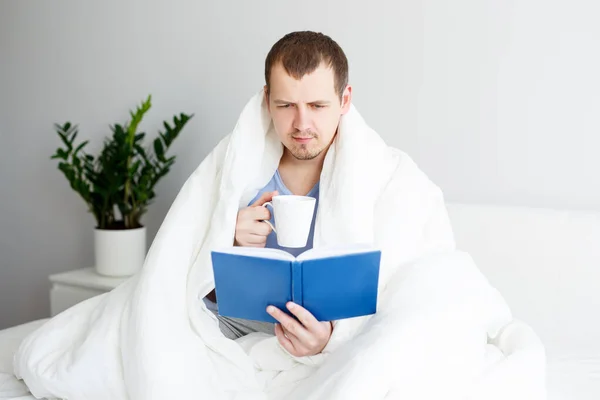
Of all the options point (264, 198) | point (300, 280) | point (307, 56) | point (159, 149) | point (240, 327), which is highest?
point (307, 56)

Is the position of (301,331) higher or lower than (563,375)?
higher

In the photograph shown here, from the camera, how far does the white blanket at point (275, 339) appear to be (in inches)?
53.2

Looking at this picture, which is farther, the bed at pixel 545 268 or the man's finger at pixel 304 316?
the bed at pixel 545 268

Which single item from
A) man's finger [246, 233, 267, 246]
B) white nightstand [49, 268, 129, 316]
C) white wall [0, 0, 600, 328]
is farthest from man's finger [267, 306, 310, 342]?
white nightstand [49, 268, 129, 316]

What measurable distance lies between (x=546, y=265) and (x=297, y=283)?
3.23 feet

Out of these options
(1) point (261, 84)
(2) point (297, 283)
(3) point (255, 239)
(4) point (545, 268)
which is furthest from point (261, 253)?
(1) point (261, 84)

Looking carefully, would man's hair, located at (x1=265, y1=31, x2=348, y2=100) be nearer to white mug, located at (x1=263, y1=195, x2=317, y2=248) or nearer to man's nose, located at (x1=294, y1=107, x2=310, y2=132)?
man's nose, located at (x1=294, y1=107, x2=310, y2=132)

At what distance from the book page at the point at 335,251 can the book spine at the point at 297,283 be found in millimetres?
15

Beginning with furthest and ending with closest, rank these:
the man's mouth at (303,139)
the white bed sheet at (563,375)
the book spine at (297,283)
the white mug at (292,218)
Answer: the man's mouth at (303,139)
the white bed sheet at (563,375)
the white mug at (292,218)
the book spine at (297,283)

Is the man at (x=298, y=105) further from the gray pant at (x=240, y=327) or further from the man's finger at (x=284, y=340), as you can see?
the man's finger at (x=284, y=340)

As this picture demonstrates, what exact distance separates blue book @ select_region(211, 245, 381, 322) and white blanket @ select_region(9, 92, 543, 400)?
11 cm

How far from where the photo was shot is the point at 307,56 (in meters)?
1.63

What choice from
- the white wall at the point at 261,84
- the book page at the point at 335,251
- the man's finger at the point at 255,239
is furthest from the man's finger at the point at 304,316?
the white wall at the point at 261,84

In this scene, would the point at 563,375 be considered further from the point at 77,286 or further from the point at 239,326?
the point at 77,286
